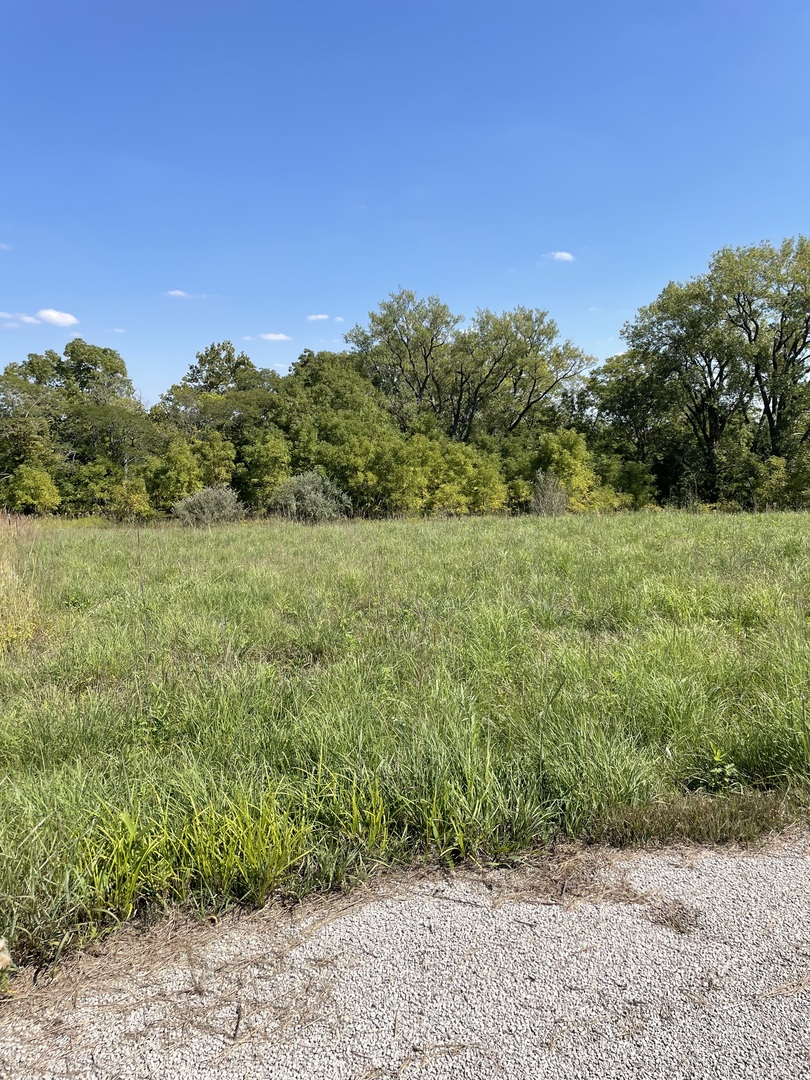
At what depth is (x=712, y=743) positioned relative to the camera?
112 inches

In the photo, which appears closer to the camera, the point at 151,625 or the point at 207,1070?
the point at 207,1070

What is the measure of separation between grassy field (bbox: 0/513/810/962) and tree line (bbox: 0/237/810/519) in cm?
2130

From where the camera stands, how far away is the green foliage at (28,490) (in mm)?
32312

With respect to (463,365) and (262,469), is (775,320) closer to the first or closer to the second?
(463,365)

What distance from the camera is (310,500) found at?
26.2 meters

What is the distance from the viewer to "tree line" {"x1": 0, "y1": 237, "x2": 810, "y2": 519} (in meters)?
33.6

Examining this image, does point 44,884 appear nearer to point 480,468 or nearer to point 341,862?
point 341,862

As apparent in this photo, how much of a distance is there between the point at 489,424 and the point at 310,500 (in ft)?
82.6

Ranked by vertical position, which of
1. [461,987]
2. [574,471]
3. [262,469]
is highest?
[574,471]

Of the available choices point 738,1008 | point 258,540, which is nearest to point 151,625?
point 738,1008

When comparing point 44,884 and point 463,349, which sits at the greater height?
point 463,349

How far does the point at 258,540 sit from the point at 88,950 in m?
11.6

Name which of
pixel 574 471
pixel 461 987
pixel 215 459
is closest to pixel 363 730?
pixel 461 987

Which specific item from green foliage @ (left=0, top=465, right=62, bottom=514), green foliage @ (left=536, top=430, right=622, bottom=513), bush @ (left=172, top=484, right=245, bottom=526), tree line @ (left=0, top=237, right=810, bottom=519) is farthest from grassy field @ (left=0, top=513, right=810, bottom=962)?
green foliage @ (left=0, top=465, right=62, bottom=514)
